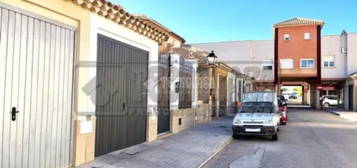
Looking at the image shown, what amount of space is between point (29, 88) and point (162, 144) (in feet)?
16.1

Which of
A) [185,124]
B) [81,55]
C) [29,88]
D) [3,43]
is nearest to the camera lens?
[3,43]

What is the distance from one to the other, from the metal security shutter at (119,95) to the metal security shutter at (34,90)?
107 cm

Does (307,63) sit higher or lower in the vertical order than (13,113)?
higher

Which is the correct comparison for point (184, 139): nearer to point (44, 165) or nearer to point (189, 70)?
point (189, 70)

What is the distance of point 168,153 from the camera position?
773 centimetres

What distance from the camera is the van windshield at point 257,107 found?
12148mm

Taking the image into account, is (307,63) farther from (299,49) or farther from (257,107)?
(257,107)

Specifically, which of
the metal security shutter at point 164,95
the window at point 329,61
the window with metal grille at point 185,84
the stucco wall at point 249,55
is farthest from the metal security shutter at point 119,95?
the window at point 329,61

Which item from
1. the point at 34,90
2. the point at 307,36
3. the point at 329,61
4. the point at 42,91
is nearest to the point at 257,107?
the point at 42,91

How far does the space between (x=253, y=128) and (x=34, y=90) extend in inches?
327

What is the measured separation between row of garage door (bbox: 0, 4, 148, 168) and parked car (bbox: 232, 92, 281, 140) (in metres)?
5.60

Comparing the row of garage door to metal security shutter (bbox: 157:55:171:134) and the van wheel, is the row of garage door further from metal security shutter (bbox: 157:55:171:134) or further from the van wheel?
the van wheel

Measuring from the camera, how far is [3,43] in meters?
4.44

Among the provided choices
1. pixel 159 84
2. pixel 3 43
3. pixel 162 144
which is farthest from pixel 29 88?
pixel 159 84
